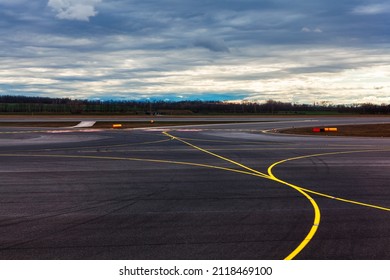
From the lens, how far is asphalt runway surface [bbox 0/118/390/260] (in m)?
9.17

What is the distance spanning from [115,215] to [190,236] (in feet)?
9.70

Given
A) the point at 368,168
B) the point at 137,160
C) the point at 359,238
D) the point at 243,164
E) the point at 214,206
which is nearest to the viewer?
the point at 359,238

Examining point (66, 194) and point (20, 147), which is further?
point (20, 147)

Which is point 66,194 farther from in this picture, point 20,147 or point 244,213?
point 20,147

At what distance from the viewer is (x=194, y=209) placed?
12695 millimetres

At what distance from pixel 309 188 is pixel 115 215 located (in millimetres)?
7912

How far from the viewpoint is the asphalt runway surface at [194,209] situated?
9172mm

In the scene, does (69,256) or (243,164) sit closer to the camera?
(69,256)

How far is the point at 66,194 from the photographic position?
14.9m

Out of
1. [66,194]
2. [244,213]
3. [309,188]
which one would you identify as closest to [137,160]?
[66,194]

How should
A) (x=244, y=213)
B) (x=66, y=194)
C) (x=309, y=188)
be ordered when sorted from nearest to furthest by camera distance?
(x=244, y=213) < (x=66, y=194) < (x=309, y=188)
